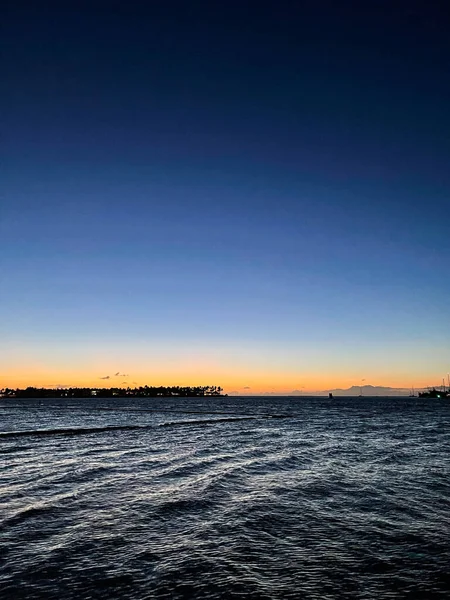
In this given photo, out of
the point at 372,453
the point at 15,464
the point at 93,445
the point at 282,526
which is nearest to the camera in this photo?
the point at 282,526

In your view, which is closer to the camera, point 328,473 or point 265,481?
point 265,481

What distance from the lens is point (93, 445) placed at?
37.9m

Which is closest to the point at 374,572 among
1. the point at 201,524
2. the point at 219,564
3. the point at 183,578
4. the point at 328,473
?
the point at 219,564

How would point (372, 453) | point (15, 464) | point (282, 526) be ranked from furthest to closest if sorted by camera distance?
point (372, 453) → point (15, 464) → point (282, 526)

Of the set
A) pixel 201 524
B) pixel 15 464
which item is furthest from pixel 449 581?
pixel 15 464

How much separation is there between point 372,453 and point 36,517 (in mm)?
25689

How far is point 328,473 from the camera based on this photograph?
2408cm

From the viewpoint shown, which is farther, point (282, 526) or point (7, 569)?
point (282, 526)

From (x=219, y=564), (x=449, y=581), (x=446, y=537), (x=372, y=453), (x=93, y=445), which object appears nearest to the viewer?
(x=449, y=581)

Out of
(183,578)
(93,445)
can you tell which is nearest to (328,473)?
(183,578)

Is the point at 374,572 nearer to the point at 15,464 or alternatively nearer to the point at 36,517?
the point at 36,517

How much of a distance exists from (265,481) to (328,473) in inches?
172

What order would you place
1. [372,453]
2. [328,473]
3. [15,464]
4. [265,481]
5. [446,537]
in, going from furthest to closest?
[372,453] < [15,464] < [328,473] < [265,481] < [446,537]

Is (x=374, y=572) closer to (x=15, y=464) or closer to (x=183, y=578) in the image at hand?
(x=183, y=578)
